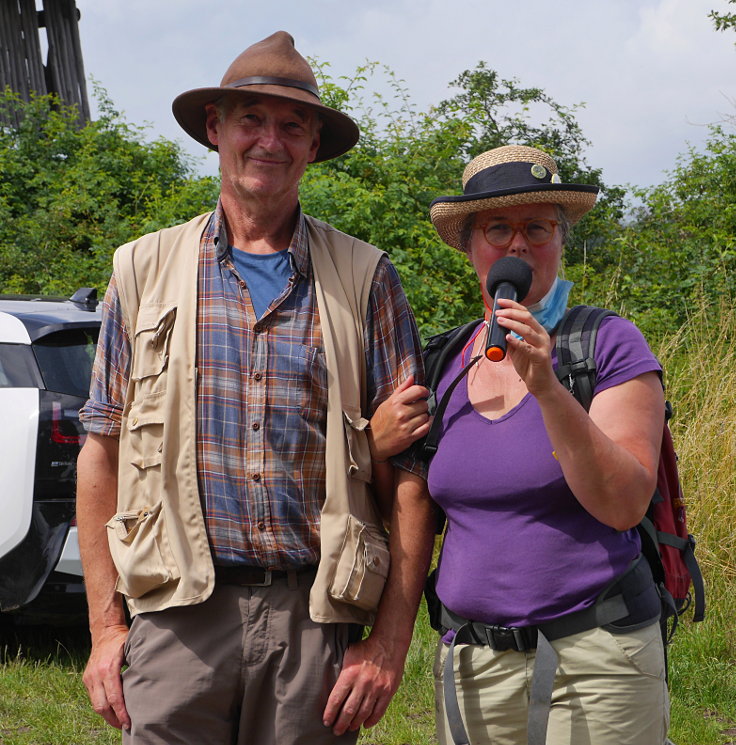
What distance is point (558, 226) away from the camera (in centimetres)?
282


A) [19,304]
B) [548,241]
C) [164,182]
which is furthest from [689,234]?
[548,241]

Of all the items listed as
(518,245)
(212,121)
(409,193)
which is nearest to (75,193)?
(409,193)

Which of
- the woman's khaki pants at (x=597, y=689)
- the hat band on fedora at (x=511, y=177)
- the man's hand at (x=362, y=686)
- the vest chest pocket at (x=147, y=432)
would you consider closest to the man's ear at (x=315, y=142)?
the hat band on fedora at (x=511, y=177)

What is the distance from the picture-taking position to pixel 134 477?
273cm

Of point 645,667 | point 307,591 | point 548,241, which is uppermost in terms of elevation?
point 548,241

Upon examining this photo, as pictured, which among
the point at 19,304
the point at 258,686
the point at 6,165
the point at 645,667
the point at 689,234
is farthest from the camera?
the point at 6,165

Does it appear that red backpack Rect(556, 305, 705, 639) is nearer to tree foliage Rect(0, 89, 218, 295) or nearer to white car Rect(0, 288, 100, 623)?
white car Rect(0, 288, 100, 623)

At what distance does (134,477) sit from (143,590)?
0.29 meters

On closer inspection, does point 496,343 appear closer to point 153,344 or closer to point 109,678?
point 153,344

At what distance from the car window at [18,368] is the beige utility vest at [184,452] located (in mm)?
2609

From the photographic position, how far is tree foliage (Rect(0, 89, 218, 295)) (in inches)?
413

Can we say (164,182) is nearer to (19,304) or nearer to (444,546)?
(19,304)

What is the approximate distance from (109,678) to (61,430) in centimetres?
263

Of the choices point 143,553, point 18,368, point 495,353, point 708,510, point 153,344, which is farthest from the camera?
point 708,510
